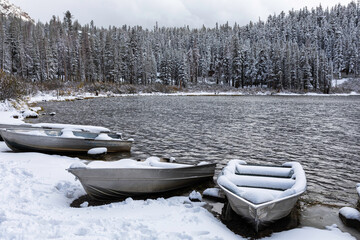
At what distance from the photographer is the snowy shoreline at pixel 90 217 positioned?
16.1 ft

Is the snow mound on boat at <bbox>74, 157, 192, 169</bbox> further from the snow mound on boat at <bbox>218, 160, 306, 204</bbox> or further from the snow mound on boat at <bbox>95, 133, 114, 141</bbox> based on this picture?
the snow mound on boat at <bbox>95, 133, 114, 141</bbox>

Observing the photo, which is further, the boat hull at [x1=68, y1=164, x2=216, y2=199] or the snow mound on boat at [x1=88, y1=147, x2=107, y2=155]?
the snow mound on boat at [x1=88, y1=147, x2=107, y2=155]

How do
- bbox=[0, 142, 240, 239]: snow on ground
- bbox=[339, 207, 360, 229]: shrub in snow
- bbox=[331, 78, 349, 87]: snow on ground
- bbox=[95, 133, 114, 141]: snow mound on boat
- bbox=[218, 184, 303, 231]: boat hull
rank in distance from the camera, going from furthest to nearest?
bbox=[331, 78, 349, 87]: snow on ground, bbox=[95, 133, 114, 141]: snow mound on boat, bbox=[339, 207, 360, 229]: shrub in snow, bbox=[218, 184, 303, 231]: boat hull, bbox=[0, 142, 240, 239]: snow on ground

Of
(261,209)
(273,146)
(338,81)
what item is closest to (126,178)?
(261,209)

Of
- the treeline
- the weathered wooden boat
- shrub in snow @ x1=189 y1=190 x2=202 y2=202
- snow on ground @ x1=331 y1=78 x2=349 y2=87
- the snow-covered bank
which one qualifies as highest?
the treeline

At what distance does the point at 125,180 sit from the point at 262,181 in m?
3.71

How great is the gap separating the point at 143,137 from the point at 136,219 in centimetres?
1102

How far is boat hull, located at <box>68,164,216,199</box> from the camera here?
6.92 metres

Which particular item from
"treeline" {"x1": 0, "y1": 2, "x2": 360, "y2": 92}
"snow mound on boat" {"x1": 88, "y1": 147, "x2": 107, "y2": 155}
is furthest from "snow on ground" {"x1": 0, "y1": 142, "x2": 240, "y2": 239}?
"treeline" {"x1": 0, "y1": 2, "x2": 360, "y2": 92}

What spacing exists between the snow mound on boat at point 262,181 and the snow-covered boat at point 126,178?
161 cm

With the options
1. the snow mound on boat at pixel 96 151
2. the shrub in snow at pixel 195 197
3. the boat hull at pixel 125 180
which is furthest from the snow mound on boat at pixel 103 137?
the shrub in snow at pixel 195 197

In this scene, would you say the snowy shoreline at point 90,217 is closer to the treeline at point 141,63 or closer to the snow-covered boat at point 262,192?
the snow-covered boat at point 262,192

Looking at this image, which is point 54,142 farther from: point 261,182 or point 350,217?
point 350,217

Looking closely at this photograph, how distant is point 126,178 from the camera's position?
23.3 feet
